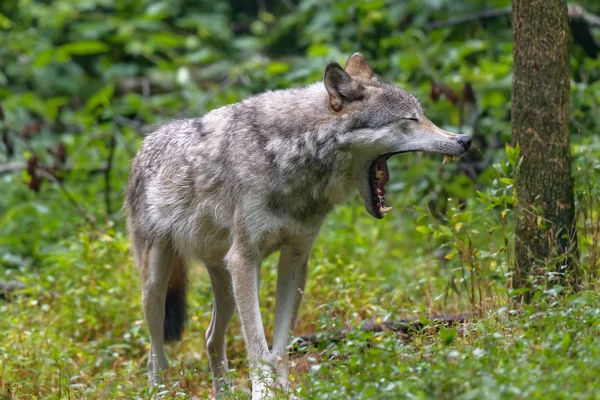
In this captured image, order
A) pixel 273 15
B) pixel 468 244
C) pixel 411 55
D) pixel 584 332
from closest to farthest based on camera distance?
pixel 584 332 → pixel 468 244 → pixel 411 55 → pixel 273 15

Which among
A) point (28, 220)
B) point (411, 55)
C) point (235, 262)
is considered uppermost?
point (411, 55)

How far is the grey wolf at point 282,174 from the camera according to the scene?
5344mm

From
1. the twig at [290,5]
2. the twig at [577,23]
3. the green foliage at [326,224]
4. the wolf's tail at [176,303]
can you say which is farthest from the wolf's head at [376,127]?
the twig at [290,5]

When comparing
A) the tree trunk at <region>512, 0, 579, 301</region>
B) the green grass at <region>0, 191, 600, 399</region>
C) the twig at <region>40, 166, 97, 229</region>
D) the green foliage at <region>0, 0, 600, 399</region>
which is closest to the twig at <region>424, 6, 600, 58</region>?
the green foliage at <region>0, 0, 600, 399</region>

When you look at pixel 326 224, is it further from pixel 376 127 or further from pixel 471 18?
pixel 471 18

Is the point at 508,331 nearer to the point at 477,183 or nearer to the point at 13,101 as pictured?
the point at 477,183

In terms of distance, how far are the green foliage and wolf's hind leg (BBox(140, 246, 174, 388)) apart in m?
0.26

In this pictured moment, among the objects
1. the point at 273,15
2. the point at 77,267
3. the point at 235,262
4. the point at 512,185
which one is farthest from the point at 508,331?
the point at 273,15

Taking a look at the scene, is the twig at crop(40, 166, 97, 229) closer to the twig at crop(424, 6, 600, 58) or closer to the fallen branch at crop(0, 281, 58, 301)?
the fallen branch at crop(0, 281, 58, 301)

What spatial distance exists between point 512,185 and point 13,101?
781 cm

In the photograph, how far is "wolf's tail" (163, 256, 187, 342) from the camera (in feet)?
21.6

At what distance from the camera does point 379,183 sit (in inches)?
217

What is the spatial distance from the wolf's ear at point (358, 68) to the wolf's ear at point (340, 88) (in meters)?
0.35

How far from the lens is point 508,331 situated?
481cm
